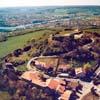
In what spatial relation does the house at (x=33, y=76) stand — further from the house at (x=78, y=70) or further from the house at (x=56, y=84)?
the house at (x=78, y=70)

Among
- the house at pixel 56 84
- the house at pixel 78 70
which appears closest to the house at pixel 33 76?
Result: the house at pixel 56 84

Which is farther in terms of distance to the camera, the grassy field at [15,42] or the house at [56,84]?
the grassy field at [15,42]

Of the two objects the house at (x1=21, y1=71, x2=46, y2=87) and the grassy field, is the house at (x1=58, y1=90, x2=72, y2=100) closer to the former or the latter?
the house at (x1=21, y1=71, x2=46, y2=87)

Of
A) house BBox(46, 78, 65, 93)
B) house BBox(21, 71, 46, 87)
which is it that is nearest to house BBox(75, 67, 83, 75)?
house BBox(46, 78, 65, 93)

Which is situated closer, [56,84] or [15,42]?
[56,84]

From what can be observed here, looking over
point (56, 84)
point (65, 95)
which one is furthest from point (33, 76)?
point (65, 95)

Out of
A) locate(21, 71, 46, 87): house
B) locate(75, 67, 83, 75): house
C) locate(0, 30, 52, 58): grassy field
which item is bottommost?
locate(21, 71, 46, 87): house

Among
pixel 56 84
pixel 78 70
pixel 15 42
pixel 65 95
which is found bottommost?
pixel 65 95

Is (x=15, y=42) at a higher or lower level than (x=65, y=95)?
higher

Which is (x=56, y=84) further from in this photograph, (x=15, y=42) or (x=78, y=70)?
(x=15, y=42)

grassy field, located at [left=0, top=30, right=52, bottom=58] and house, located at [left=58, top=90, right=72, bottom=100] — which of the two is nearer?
house, located at [left=58, top=90, right=72, bottom=100]
